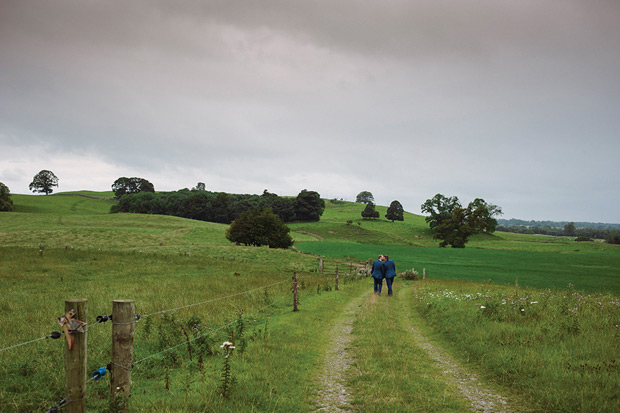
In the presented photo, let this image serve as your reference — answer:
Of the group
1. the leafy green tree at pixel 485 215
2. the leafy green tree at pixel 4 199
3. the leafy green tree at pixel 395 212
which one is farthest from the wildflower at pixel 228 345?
the leafy green tree at pixel 395 212

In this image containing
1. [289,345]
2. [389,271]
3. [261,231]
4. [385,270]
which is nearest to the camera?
[289,345]

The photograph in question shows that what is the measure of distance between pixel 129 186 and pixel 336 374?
165 meters

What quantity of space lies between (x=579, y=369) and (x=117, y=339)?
8.94 m

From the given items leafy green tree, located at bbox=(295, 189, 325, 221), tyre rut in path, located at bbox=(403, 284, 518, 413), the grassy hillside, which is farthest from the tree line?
tyre rut in path, located at bbox=(403, 284, 518, 413)

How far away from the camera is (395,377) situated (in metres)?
6.97

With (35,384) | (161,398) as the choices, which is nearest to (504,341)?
(161,398)

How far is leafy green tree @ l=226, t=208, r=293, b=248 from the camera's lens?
58.3m

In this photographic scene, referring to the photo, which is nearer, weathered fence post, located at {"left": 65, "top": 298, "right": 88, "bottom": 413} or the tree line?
weathered fence post, located at {"left": 65, "top": 298, "right": 88, "bottom": 413}

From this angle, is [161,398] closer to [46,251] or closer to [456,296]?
[456,296]

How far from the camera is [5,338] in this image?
9055 mm

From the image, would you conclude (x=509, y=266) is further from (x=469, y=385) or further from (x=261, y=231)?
(x=469, y=385)

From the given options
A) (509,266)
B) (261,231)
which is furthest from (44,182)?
(509,266)

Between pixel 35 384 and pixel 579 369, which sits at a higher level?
pixel 579 369

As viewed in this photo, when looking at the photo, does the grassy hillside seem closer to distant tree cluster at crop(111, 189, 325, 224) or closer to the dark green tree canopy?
distant tree cluster at crop(111, 189, 325, 224)
